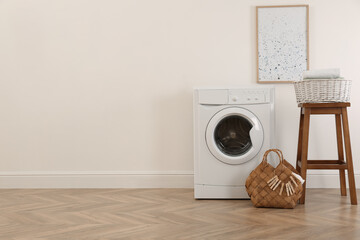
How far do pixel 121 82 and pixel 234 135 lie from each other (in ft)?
3.70

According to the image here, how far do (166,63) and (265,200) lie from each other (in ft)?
4.88

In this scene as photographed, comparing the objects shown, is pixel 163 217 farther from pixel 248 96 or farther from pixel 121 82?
pixel 121 82

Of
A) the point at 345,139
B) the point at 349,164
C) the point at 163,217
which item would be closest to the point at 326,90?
the point at 345,139

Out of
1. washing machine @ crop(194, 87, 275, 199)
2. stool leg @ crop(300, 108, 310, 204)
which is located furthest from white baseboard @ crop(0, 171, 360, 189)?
stool leg @ crop(300, 108, 310, 204)

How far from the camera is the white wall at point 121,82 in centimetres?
381

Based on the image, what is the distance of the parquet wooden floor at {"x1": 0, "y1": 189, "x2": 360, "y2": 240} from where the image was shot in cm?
245

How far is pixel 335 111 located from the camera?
3.16 metres

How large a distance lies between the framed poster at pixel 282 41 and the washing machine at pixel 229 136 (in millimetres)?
509

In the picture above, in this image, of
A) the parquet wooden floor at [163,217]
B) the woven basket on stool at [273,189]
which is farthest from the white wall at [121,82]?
the woven basket on stool at [273,189]

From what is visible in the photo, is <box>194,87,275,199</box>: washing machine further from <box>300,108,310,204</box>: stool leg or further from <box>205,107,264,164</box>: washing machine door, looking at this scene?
<box>300,108,310,204</box>: stool leg

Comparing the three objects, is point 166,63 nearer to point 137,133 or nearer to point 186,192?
point 137,133

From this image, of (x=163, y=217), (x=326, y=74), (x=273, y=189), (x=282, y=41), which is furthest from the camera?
(x=282, y=41)

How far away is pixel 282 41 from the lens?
3764 mm

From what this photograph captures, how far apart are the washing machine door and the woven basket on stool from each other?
0.25 metres
